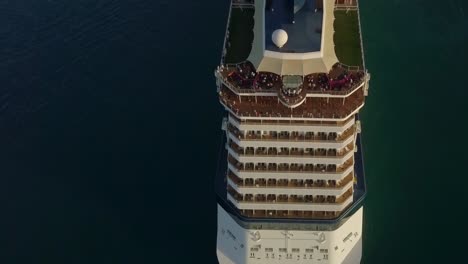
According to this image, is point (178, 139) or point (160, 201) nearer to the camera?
point (160, 201)

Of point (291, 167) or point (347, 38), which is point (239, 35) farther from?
point (291, 167)

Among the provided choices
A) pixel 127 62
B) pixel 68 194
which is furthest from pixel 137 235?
pixel 127 62

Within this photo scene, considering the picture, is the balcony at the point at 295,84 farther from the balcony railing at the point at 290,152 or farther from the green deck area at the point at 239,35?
the balcony railing at the point at 290,152

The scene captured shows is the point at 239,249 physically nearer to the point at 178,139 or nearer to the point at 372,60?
the point at 178,139

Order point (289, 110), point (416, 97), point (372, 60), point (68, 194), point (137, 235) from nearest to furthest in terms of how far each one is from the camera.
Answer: point (289, 110) → point (137, 235) → point (68, 194) → point (416, 97) → point (372, 60)

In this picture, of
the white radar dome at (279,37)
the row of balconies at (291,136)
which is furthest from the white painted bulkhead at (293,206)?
the white radar dome at (279,37)

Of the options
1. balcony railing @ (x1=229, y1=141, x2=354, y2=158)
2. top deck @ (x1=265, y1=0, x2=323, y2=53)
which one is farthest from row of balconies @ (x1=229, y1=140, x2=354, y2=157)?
top deck @ (x1=265, y1=0, x2=323, y2=53)
